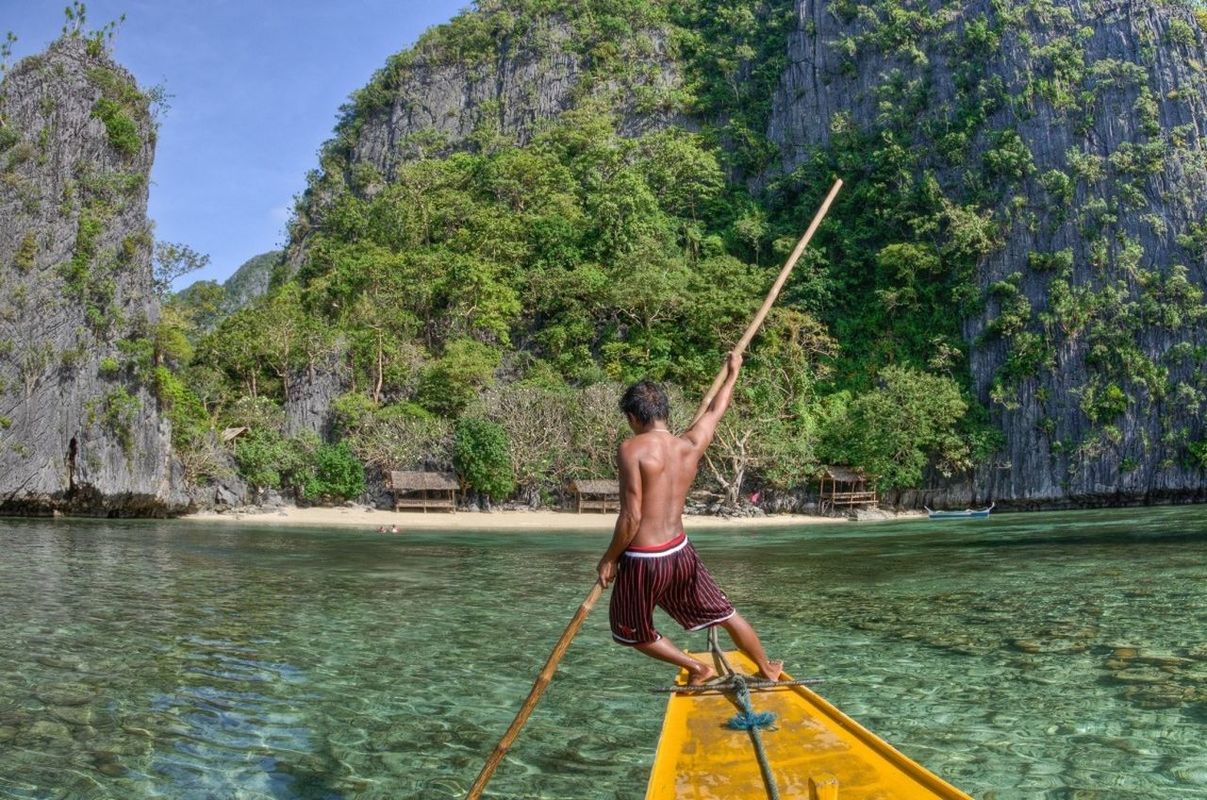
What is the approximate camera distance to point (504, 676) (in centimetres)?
678

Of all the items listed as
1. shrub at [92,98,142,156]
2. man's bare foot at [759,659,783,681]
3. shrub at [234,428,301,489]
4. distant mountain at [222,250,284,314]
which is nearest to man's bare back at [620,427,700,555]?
man's bare foot at [759,659,783,681]

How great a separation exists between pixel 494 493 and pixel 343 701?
2638 centimetres

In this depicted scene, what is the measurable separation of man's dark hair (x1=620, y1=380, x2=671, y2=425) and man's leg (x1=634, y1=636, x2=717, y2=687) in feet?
4.02

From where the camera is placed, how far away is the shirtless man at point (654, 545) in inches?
174

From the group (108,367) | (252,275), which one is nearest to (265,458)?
(108,367)

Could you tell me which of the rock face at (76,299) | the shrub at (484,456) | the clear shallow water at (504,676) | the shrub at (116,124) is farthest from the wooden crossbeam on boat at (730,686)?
the shrub at (116,124)

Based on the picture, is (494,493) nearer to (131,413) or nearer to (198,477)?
(198,477)

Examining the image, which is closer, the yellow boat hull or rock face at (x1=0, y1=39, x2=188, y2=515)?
the yellow boat hull

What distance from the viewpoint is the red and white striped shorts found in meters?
4.42

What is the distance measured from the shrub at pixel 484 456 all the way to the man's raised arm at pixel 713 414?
89.0 ft

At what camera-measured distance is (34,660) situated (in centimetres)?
697

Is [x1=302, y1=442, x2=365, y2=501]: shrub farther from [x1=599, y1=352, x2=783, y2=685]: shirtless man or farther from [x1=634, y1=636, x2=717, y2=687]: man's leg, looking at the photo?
[x1=599, y1=352, x2=783, y2=685]: shirtless man

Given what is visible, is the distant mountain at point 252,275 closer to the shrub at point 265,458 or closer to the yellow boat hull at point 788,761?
the shrub at point 265,458

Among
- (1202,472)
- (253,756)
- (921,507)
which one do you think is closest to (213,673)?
(253,756)
